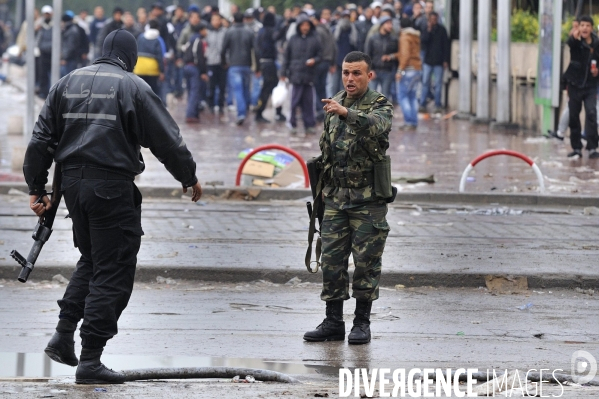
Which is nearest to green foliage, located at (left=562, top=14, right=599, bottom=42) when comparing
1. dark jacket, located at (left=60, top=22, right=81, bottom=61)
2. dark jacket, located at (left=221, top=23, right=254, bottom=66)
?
dark jacket, located at (left=221, top=23, right=254, bottom=66)

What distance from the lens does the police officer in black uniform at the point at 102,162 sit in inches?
222

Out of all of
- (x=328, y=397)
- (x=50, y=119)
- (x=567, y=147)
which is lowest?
(x=567, y=147)

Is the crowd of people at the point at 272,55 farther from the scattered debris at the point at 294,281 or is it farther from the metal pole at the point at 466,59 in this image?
the scattered debris at the point at 294,281

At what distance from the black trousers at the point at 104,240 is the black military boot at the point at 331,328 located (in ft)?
4.71

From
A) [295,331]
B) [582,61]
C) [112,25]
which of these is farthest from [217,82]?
[295,331]

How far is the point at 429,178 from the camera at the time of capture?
1366cm

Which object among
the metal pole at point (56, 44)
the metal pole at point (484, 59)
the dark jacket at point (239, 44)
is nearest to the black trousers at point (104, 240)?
the metal pole at point (56, 44)

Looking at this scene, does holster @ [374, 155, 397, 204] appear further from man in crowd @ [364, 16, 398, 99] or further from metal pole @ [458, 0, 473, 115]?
metal pole @ [458, 0, 473, 115]

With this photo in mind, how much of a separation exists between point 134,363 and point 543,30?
14310 mm

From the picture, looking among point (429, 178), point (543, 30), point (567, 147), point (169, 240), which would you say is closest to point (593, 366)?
point (169, 240)

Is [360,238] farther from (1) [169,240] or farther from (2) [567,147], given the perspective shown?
(2) [567,147]

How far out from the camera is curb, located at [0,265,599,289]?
864cm

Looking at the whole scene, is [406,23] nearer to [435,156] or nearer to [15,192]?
[435,156]

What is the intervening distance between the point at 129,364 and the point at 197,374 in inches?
23.4
